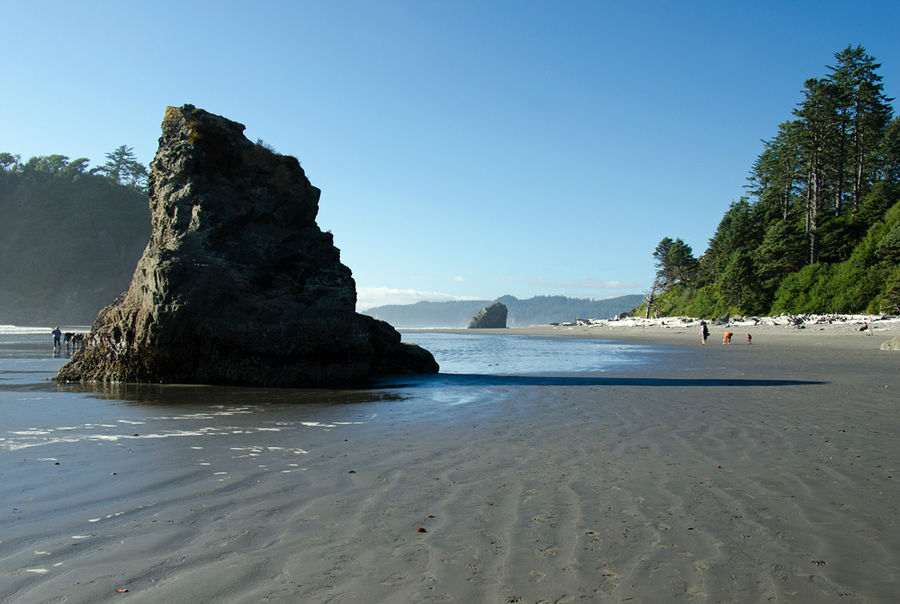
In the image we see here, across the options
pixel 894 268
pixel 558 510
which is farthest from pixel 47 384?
pixel 894 268

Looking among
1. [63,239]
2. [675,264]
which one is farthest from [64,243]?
[675,264]

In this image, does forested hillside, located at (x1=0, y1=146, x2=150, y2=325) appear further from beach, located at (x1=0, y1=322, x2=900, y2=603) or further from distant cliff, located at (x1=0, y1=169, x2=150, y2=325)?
beach, located at (x1=0, y1=322, x2=900, y2=603)

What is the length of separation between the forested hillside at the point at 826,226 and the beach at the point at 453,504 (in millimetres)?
35474

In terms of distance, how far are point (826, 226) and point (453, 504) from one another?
54.8 metres

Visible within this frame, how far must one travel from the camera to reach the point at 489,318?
389 ft

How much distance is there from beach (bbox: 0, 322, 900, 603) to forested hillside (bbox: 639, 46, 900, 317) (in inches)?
1397

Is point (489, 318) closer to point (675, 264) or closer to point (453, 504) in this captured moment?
point (675, 264)

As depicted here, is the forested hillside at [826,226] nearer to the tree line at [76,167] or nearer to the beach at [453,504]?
the beach at [453,504]

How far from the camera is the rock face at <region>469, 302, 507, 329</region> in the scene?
4633 inches

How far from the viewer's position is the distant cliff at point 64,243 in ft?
289

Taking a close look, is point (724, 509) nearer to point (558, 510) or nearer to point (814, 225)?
point (558, 510)

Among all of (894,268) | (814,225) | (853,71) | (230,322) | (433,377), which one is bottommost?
(433,377)

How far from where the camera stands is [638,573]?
3.16m

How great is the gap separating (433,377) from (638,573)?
41.1ft
